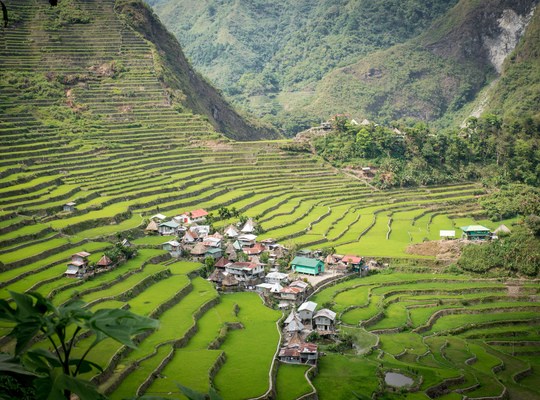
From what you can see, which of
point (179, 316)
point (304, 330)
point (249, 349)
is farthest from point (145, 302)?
point (304, 330)

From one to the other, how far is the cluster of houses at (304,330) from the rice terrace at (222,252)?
0.07m

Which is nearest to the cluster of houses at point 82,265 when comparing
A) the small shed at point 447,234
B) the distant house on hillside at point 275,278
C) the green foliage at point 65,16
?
the distant house on hillside at point 275,278

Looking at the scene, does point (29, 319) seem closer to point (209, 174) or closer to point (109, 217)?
point (109, 217)

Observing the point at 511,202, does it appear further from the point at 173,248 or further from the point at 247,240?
the point at 173,248

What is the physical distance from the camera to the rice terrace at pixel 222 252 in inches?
728

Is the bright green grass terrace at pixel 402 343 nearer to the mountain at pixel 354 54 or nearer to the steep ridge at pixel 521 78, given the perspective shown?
the steep ridge at pixel 521 78

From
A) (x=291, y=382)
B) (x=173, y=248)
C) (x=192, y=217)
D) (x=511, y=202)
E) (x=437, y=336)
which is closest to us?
(x=291, y=382)

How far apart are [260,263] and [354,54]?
8804 cm

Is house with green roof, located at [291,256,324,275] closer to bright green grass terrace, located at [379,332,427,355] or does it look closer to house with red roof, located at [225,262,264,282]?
house with red roof, located at [225,262,264,282]

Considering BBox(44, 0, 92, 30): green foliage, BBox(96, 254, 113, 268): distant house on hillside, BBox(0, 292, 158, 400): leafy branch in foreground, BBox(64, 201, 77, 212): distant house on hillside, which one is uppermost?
BBox(44, 0, 92, 30): green foliage

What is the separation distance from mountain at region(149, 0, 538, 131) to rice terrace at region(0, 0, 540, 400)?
3311cm

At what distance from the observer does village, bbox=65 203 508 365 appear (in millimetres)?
22562

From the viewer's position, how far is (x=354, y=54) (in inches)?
4326

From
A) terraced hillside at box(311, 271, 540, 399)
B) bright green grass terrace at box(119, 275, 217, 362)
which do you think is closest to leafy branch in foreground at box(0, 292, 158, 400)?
bright green grass terrace at box(119, 275, 217, 362)
